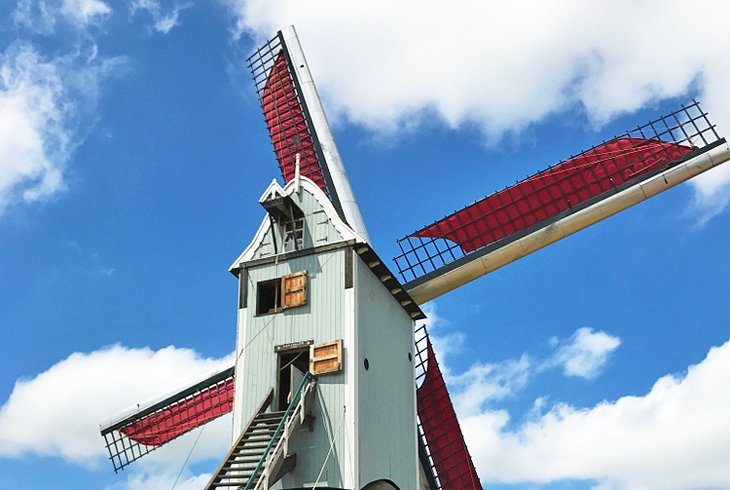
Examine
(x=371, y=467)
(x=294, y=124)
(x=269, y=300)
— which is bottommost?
(x=371, y=467)

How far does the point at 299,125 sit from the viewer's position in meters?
23.1

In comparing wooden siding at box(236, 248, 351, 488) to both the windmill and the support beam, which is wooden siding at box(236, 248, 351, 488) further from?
the support beam

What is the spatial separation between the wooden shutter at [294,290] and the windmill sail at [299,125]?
3558 millimetres

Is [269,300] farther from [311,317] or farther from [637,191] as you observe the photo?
[637,191]

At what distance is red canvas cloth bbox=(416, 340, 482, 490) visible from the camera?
72.1 feet

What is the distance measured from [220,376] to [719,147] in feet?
45.5

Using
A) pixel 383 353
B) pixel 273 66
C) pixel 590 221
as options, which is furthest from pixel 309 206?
pixel 273 66

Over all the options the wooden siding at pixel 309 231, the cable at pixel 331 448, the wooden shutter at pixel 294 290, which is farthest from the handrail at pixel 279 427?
the wooden siding at pixel 309 231

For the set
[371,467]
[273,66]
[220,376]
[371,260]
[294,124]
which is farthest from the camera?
[273,66]

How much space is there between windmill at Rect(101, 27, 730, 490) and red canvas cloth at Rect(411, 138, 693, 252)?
3 cm

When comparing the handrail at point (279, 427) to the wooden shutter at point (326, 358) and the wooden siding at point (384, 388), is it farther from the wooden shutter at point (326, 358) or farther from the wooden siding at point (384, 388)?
the wooden siding at point (384, 388)

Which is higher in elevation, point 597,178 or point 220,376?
point 597,178

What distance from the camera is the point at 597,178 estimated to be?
19.8 metres

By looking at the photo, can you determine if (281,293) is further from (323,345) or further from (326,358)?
(326,358)
